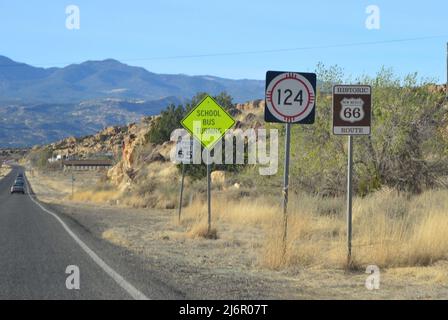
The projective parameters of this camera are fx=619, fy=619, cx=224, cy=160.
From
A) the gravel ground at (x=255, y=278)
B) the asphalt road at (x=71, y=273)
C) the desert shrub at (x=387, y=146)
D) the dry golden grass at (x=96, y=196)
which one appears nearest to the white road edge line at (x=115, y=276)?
the asphalt road at (x=71, y=273)

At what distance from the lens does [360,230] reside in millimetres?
14555

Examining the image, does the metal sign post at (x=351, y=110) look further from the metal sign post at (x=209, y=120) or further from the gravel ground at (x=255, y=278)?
the metal sign post at (x=209, y=120)

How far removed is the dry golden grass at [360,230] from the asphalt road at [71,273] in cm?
279

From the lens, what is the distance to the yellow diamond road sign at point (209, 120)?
1681cm

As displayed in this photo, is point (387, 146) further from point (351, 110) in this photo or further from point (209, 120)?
point (351, 110)

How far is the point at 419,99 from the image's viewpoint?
69.7 feet

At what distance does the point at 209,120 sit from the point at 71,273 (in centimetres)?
765

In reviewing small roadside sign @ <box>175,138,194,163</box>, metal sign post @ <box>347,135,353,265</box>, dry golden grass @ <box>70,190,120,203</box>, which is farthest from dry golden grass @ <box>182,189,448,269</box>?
dry golden grass @ <box>70,190,120,203</box>

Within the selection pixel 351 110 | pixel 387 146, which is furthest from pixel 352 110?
pixel 387 146

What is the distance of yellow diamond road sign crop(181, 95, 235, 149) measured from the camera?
16812 mm

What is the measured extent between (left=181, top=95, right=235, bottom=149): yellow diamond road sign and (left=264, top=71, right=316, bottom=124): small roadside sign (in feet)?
17.2

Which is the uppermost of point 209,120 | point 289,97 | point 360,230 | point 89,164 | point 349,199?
point 289,97
